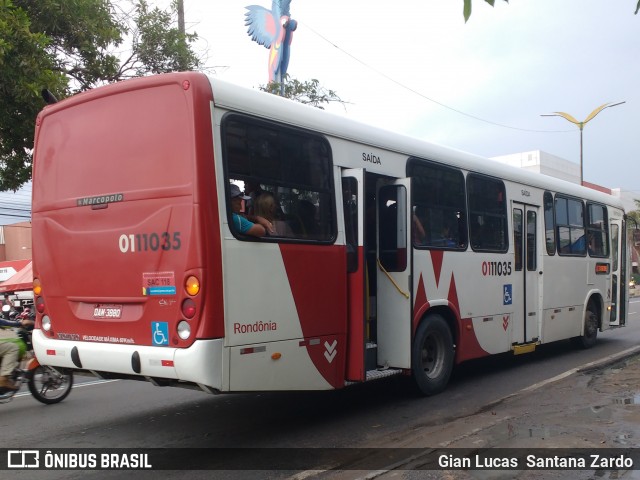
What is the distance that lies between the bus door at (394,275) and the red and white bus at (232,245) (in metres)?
0.02

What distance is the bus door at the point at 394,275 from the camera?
7.09 meters

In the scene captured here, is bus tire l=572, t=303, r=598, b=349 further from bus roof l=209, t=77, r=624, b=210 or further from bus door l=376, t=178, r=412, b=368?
bus door l=376, t=178, r=412, b=368

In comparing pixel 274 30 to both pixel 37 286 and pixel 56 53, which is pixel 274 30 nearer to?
pixel 56 53

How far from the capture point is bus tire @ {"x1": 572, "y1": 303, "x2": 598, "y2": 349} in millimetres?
11930

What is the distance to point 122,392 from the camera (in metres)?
8.58

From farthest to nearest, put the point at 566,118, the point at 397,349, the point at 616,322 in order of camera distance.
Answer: the point at 566,118 → the point at 616,322 → the point at 397,349

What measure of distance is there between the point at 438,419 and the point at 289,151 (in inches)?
129

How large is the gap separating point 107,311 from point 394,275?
10.6 ft

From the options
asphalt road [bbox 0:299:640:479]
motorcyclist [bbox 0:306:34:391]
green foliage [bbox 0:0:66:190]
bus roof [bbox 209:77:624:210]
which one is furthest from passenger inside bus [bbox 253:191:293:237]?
green foliage [bbox 0:0:66:190]

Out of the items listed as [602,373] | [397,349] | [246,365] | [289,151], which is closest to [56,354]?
[246,365]

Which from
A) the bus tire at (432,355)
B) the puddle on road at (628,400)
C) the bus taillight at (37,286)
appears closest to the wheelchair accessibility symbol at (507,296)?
the bus tire at (432,355)

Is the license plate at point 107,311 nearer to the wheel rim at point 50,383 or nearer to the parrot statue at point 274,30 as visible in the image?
the wheel rim at point 50,383

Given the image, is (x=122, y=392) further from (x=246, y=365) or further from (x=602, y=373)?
(x=602, y=373)

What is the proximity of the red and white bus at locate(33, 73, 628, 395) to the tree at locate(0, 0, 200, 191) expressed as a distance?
4014 millimetres
